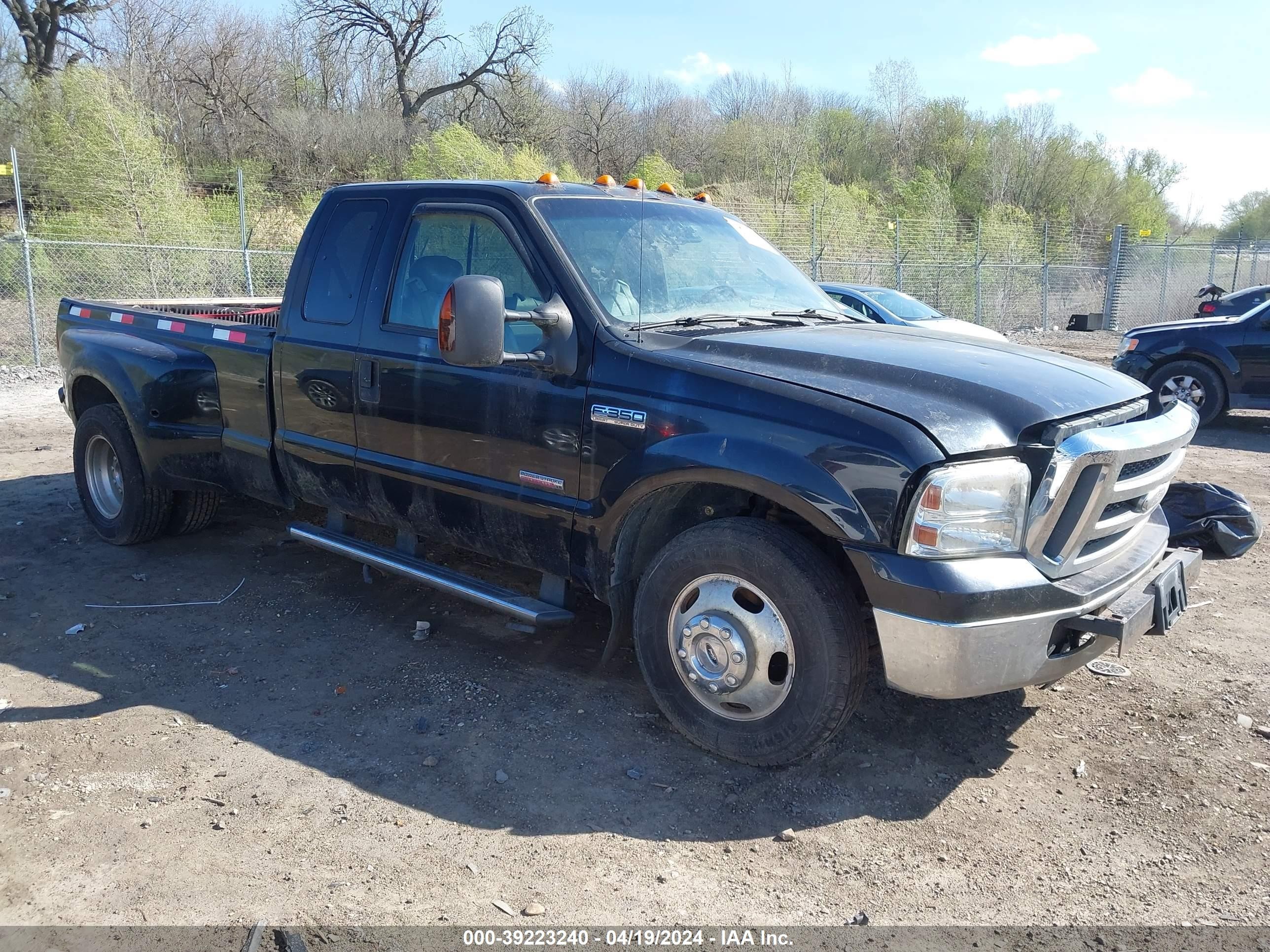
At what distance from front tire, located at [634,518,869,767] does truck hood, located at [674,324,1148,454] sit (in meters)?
0.56

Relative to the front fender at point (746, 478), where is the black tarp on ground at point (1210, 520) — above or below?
below

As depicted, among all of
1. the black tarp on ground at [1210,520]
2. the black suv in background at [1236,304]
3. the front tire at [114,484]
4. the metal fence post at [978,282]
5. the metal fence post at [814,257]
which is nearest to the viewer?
the black tarp on ground at [1210,520]

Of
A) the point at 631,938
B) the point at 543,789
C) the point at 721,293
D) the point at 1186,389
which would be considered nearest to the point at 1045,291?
the point at 1186,389

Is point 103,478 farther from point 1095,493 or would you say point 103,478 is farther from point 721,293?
point 1095,493

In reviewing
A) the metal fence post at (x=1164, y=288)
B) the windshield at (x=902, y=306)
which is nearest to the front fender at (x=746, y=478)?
the windshield at (x=902, y=306)

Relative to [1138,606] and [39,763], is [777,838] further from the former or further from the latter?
[39,763]

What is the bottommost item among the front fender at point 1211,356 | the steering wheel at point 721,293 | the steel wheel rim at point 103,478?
the steel wheel rim at point 103,478

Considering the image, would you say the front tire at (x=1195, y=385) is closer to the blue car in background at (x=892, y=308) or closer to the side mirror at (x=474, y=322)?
the blue car in background at (x=892, y=308)

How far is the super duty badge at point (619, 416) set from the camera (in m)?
3.55

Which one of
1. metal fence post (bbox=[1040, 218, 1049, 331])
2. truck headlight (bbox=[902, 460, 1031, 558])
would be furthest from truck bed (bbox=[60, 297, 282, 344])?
metal fence post (bbox=[1040, 218, 1049, 331])

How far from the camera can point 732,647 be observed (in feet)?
11.2

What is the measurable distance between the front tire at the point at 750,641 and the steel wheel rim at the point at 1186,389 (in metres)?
8.87

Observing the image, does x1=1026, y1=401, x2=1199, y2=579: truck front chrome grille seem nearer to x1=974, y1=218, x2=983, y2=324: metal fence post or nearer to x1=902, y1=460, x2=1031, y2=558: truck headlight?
x1=902, y1=460, x2=1031, y2=558: truck headlight

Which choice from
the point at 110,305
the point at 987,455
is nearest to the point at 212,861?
the point at 987,455
